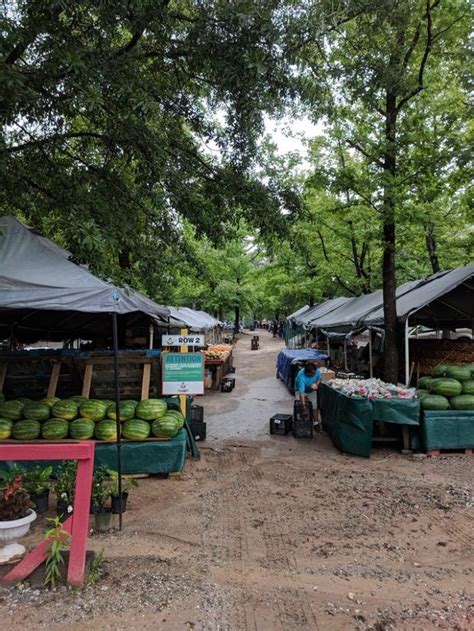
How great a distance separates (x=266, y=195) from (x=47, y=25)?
13.2ft

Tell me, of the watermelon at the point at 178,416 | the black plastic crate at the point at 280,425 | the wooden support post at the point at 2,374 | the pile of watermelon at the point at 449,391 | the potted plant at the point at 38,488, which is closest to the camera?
the potted plant at the point at 38,488

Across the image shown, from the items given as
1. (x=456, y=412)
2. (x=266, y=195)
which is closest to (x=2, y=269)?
(x=266, y=195)

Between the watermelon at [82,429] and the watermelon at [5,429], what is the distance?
2.82 feet

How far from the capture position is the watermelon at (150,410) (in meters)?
6.52

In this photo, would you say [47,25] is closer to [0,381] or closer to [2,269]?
[2,269]

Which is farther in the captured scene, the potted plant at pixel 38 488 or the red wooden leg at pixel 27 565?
the potted plant at pixel 38 488

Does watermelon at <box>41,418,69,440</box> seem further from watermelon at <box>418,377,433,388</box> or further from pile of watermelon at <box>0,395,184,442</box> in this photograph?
watermelon at <box>418,377,433,388</box>

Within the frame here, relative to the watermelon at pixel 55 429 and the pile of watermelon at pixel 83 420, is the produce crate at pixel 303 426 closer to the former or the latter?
the pile of watermelon at pixel 83 420

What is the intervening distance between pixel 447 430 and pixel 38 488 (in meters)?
6.57

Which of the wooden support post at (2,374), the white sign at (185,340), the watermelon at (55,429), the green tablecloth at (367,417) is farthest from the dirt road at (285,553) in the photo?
the wooden support post at (2,374)

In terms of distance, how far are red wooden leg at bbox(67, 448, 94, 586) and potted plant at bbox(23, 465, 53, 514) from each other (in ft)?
5.31

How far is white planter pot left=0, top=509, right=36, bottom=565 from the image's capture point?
375cm

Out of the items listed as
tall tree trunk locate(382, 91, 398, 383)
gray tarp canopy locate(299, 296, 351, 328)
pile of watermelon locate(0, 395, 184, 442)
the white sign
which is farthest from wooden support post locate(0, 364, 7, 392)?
gray tarp canopy locate(299, 296, 351, 328)

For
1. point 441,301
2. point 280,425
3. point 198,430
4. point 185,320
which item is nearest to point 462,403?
point 280,425
